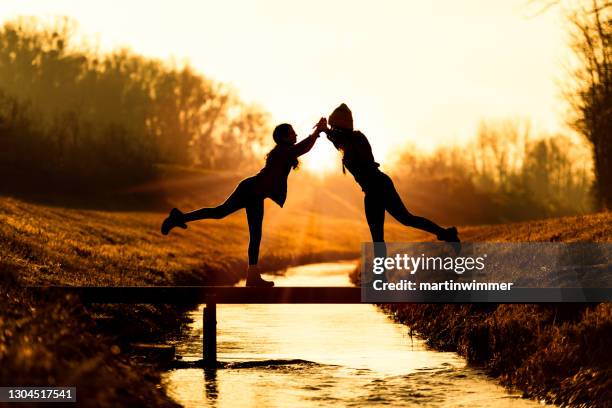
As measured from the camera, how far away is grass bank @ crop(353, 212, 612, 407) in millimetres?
15562

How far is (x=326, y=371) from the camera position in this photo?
782 inches

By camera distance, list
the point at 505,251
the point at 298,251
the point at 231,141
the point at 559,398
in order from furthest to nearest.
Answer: the point at 231,141, the point at 298,251, the point at 505,251, the point at 559,398

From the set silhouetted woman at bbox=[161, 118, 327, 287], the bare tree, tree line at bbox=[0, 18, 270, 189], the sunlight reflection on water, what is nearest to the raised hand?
silhouetted woman at bbox=[161, 118, 327, 287]

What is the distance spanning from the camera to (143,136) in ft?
350

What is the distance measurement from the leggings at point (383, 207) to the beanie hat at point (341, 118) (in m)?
0.91

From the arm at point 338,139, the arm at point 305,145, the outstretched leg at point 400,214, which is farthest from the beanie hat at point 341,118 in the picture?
the outstretched leg at point 400,214

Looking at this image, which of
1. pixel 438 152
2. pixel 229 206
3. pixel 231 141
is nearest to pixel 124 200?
pixel 231 141

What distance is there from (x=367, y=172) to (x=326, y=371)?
5.64m

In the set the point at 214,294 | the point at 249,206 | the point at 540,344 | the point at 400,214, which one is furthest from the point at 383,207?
the point at 214,294

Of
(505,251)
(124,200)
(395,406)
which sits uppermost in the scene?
(124,200)

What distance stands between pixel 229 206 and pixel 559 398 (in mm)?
6018

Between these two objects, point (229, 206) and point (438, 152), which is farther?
point (438, 152)

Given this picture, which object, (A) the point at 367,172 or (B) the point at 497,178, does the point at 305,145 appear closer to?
(A) the point at 367,172

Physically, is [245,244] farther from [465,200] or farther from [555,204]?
[555,204]
